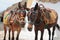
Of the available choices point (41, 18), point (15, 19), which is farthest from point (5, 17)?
point (41, 18)

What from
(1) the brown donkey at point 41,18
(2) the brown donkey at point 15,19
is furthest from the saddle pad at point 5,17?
Result: (1) the brown donkey at point 41,18

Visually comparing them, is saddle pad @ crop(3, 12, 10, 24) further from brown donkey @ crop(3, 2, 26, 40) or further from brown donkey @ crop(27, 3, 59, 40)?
brown donkey @ crop(27, 3, 59, 40)

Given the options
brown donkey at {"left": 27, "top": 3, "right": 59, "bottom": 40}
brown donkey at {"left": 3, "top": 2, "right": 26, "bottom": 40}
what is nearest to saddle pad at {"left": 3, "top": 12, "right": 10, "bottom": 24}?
brown donkey at {"left": 3, "top": 2, "right": 26, "bottom": 40}

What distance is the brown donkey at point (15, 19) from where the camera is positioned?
1.79 metres

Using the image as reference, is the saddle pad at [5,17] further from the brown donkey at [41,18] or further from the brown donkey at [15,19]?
the brown donkey at [41,18]

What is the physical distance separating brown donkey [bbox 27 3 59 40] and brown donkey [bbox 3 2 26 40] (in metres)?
0.07

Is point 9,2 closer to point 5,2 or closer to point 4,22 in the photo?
point 5,2

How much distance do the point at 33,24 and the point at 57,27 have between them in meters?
0.23

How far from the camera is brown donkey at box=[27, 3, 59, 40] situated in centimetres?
178

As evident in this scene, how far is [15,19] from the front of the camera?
5.94 feet

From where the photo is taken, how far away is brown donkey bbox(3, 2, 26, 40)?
5.87ft

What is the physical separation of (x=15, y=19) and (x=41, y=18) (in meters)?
0.24

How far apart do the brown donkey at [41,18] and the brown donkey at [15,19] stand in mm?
67

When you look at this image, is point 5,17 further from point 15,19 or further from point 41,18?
point 41,18
